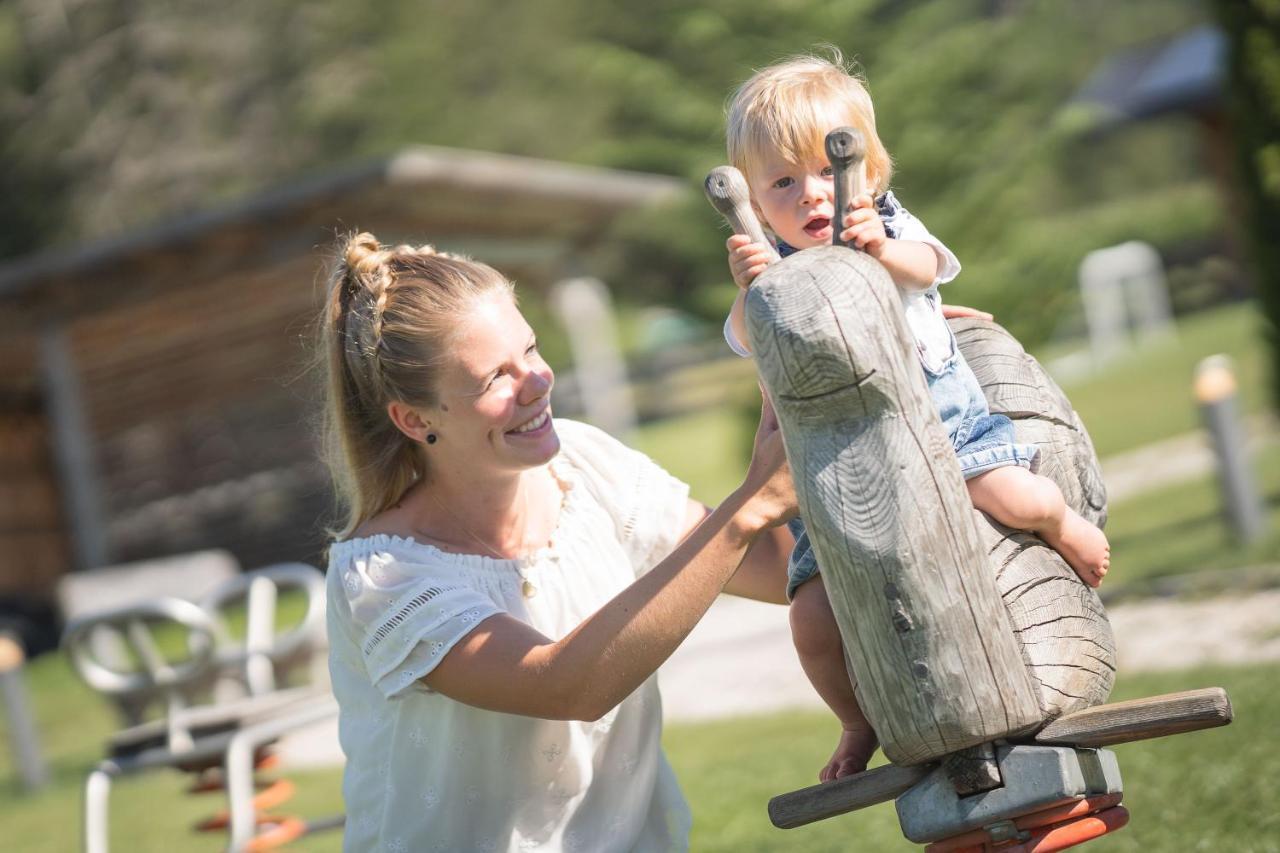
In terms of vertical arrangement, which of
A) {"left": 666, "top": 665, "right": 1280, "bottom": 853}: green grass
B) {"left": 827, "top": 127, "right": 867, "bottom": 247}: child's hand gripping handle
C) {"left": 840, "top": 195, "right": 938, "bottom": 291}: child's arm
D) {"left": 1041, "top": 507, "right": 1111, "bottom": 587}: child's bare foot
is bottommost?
{"left": 666, "top": 665, "right": 1280, "bottom": 853}: green grass

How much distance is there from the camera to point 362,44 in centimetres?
3666

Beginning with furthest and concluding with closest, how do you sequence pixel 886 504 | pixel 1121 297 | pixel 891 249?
pixel 1121 297, pixel 891 249, pixel 886 504

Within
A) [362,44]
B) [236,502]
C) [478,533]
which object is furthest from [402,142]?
[478,533]

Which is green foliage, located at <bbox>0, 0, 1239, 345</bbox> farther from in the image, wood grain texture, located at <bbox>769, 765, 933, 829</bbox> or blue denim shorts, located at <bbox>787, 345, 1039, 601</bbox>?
wood grain texture, located at <bbox>769, 765, 933, 829</bbox>

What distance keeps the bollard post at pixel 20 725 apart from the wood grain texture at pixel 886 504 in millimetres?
8255

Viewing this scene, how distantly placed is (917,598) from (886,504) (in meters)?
0.14

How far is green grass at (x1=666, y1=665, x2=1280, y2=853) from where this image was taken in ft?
13.8

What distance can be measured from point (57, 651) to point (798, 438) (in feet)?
55.3

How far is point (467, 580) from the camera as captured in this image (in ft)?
9.25

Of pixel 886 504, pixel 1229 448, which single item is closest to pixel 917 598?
pixel 886 504

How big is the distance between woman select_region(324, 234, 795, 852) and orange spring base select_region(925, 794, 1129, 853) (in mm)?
639

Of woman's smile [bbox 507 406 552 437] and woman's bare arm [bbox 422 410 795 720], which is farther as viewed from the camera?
woman's smile [bbox 507 406 552 437]

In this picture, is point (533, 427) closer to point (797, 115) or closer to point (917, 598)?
point (797, 115)

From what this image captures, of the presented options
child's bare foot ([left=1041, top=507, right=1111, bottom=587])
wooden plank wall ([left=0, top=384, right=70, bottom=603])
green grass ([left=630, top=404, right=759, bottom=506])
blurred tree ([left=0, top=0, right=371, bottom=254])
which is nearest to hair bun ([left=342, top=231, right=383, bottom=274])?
child's bare foot ([left=1041, top=507, right=1111, bottom=587])
